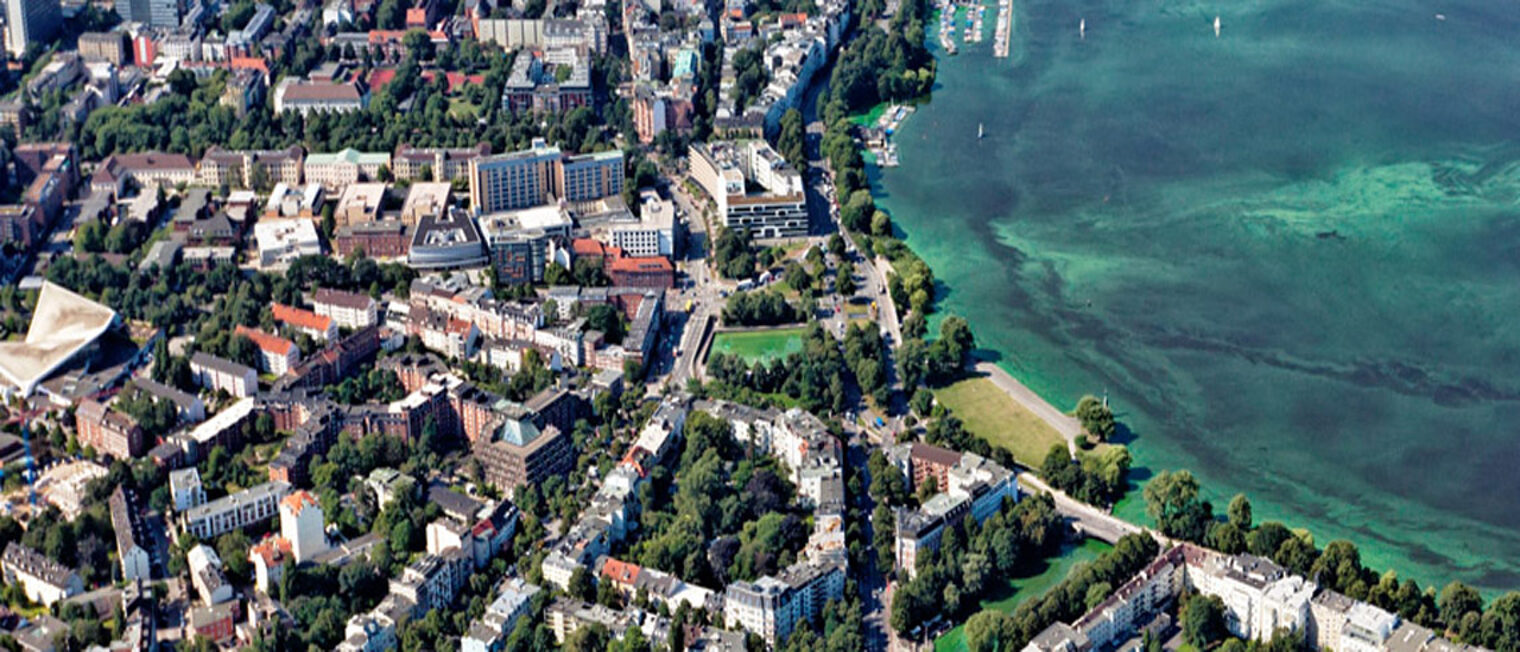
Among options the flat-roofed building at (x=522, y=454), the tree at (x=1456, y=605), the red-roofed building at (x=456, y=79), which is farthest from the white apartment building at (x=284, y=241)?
the tree at (x=1456, y=605)

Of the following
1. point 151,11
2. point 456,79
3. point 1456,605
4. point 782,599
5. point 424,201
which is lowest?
point 782,599

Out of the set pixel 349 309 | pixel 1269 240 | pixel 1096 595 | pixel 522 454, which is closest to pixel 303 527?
pixel 522 454

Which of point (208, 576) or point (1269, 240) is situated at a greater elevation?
point (1269, 240)

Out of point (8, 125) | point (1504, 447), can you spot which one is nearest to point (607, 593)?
point (1504, 447)

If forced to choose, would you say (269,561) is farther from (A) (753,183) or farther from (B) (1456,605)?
(A) (753,183)

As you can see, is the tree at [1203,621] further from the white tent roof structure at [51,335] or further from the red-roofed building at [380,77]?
the red-roofed building at [380,77]
